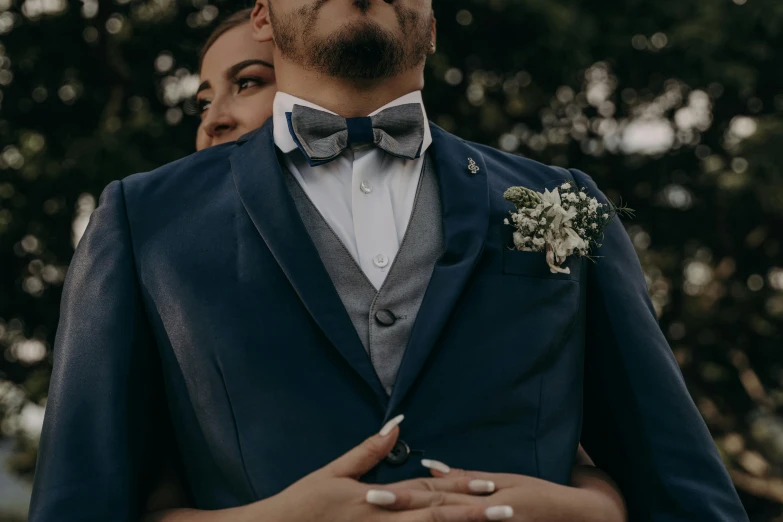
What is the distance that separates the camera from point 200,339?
7.89ft

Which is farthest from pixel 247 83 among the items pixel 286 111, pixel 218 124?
pixel 286 111

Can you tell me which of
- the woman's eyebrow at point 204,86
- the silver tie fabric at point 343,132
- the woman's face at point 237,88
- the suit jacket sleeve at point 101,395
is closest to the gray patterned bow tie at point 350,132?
the silver tie fabric at point 343,132

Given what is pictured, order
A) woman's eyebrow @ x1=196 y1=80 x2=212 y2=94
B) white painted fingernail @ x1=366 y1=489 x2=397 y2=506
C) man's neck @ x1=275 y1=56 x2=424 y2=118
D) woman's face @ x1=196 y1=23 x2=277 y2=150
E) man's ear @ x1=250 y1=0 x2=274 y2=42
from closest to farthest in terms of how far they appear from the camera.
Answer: white painted fingernail @ x1=366 y1=489 x2=397 y2=506
man's neck @ x1=275 y1=56 x2=424 y2=118
man's ear @ x1=250 y1=0 x2=274 y2=42
woman's face @ x1=196 y1=23 x2=277 y2=150
woman's eyebrow @ x1=196 y1=80 x2=212 y2=94

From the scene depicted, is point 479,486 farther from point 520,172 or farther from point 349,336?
point 520,172

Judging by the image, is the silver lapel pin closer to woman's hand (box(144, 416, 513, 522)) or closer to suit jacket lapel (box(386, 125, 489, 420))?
suit jacket lapel (box(386, 125, 489, 420))

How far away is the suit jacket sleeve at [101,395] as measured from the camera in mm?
2334

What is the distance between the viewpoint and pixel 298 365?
7.70ft

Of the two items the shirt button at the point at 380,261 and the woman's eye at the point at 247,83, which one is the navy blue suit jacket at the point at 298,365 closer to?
the shirt button at the point at 380,261

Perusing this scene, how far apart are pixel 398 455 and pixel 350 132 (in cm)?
86

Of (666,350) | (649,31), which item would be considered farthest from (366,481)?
(649,31)

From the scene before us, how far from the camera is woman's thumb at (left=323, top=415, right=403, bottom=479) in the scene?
2.23 metres

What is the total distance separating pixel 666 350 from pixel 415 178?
0.77 m

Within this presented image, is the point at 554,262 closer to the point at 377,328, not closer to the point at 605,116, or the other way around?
the point at 377,328

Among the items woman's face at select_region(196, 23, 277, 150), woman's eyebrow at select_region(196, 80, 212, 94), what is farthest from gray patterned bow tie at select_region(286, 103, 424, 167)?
woman's eyebrow at select_region(196, 80, 212, 94)
